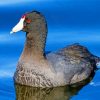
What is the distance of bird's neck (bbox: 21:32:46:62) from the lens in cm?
1195

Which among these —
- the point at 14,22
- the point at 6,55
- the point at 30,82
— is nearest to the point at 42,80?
the point at 30,82

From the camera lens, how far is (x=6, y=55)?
12.9 m

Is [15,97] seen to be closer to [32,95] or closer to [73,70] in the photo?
[32,95]

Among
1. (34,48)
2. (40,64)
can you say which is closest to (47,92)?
(40,64)

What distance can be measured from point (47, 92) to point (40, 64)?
0.53 meters

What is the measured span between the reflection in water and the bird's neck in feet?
1.67

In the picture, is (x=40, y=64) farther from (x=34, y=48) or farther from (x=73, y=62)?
(x=73, y=62)

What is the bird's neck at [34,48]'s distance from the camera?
11945mm

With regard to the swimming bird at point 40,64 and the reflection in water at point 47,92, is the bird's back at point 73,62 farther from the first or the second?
the reflection in water at point 47,92

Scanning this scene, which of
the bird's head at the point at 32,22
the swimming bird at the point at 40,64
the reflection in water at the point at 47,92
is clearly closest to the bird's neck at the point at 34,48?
the swimming bird at the point at 40,64

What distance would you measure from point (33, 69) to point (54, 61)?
394 mm

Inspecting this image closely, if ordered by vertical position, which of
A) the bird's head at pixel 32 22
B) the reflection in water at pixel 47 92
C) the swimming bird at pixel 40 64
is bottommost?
the reflection in water at pixel 47 92

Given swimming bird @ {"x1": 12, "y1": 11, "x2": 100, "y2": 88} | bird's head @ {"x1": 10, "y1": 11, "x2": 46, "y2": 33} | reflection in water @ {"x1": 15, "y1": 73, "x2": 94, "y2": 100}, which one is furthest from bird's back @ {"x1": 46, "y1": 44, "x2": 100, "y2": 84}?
bird's head @ {"x1": 10, "y1": 11, "x2": 46, "y2": 33}

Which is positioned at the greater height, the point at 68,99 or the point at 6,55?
the point at 6,55
